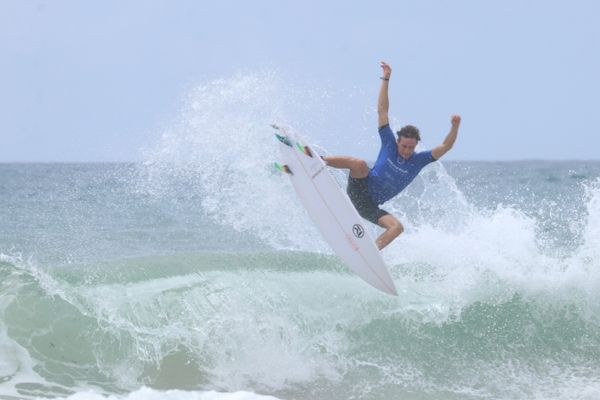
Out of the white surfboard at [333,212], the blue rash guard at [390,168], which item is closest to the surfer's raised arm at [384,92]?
the blue rash guard at [390,168]

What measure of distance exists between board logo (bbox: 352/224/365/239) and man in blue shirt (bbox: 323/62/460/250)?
0.58 ft

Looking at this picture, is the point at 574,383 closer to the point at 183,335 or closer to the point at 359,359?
the point at 359,359

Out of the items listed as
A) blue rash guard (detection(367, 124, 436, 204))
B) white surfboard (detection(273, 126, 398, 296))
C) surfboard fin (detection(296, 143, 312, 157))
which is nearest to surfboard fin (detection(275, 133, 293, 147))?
white surfboard (detection(273, 126, 398, 296))

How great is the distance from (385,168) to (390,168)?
0.16 feet

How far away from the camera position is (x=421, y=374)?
7.59 meters

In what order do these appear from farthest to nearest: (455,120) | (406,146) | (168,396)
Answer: (406,146), (455,120), (168,396)

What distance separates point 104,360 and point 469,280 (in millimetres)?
4155

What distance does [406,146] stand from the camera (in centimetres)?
755

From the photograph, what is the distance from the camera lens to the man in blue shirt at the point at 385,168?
297 inches

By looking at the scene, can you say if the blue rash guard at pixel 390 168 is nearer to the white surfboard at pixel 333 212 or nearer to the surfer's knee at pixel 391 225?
the surfer's knee at pixel 391 225

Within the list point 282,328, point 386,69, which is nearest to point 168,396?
point 282,328

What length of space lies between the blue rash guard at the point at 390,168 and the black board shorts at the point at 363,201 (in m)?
0.05

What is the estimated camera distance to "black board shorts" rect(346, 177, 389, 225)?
783 centimetres

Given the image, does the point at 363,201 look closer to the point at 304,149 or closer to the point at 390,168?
Result: the point at 390,168
